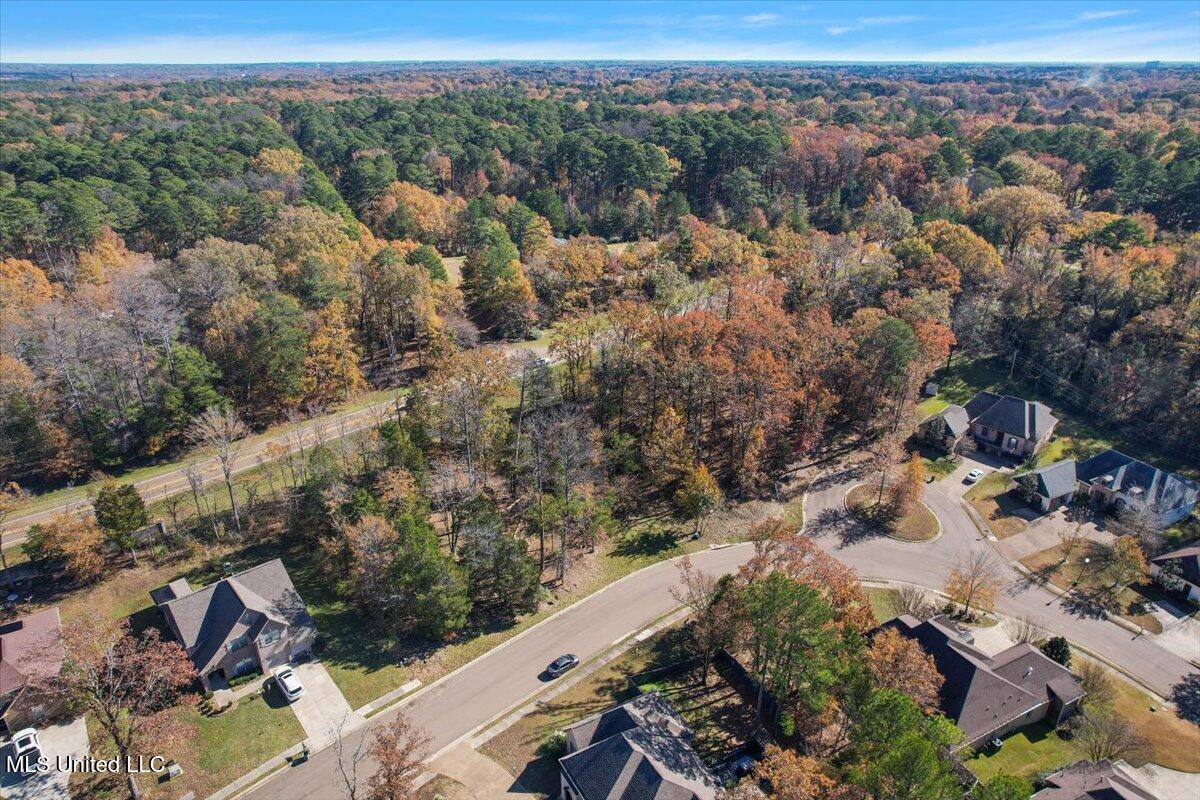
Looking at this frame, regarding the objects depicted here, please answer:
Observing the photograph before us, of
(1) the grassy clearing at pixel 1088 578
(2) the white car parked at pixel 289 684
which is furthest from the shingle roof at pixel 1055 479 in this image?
(2) the white car parked at pixel 289 684

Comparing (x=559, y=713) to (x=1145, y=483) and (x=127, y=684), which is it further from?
(x=1145, y=483)

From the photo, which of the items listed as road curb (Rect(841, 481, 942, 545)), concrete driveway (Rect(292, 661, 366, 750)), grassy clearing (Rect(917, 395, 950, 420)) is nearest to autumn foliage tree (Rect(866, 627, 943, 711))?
road curb (Rect(841, 481, 942, 545))

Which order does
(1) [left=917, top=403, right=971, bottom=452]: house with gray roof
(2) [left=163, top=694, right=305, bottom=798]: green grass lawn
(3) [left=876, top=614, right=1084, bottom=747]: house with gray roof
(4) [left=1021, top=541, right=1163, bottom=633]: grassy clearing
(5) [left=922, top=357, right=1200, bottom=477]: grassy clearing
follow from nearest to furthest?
(2) [left=163, top=694, right=305, bottom=798]: green grass lawn
(3) [left=876, top=614, right=1084, bottom=747]: house with gray roof
(4) [left=1021, top=541, right=1163, bottom=633]: grassy clearing
(5) [left=922, top=357, right=1200, bottom=477]: grassy clearing
(1) [left=917, top=403, right=971, bottom=452]: house with gray roof

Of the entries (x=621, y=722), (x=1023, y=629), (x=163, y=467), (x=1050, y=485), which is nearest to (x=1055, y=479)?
(x=1050, y=485)

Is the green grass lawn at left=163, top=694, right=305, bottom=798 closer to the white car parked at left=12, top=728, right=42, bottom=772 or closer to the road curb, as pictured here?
the white car parked at left=12, top=728, right=42, bottom=772

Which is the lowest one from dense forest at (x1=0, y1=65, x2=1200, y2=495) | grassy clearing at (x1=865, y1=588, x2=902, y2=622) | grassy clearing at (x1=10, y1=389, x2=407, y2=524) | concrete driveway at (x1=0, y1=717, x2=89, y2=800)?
grassy clearing at (x1=865, y1=588, x2=902, y2=622)

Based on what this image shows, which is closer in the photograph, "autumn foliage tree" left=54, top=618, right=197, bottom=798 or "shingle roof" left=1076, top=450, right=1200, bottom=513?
"autumn foliage tree" left=54, top=618, right=197, bottom=798
